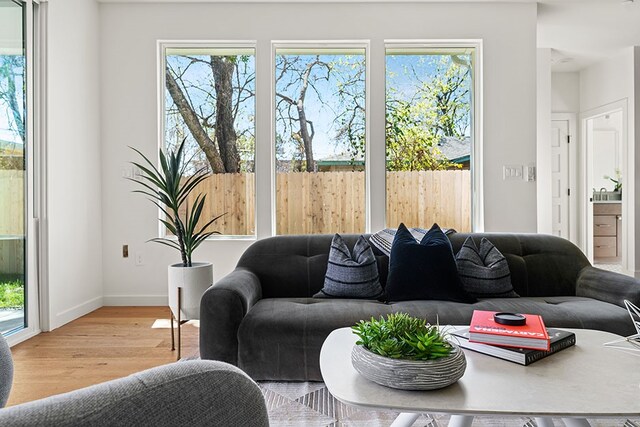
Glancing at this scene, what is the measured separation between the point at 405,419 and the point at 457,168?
3184 mm

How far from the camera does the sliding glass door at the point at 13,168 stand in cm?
304

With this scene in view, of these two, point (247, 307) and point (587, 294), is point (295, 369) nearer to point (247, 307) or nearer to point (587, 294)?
point (247, 307)

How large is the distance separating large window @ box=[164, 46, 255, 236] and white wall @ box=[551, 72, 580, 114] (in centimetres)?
474

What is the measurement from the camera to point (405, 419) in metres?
1.54

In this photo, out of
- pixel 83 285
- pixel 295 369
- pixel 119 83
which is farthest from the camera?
pixel 119 83

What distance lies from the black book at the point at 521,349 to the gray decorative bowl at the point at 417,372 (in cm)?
26

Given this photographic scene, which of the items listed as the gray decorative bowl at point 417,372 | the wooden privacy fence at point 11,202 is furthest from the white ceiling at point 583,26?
the gray decorative bowl at point 417,372

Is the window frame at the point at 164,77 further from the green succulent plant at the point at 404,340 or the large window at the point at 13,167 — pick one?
the green succulent plant at the point at 404,340

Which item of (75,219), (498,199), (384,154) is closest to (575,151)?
(498,199)

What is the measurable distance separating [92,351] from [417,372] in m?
2.50

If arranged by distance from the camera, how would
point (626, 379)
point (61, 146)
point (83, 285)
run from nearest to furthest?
point (626, 379) → point (61, 146) → point (83, 285)

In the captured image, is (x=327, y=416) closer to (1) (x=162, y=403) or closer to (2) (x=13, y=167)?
(1) (x=162, y=403)

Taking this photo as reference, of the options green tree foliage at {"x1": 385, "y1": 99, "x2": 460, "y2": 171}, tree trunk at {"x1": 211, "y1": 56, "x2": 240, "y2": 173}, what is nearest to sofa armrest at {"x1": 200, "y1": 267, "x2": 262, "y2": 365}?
tree trunk at {"x1": 211, "y1": 56, "x2": 240, "y2": 173}

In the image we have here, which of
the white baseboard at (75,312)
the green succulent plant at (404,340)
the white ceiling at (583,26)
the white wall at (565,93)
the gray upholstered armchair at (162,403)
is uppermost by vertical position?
the white ceiling at (583,26)
